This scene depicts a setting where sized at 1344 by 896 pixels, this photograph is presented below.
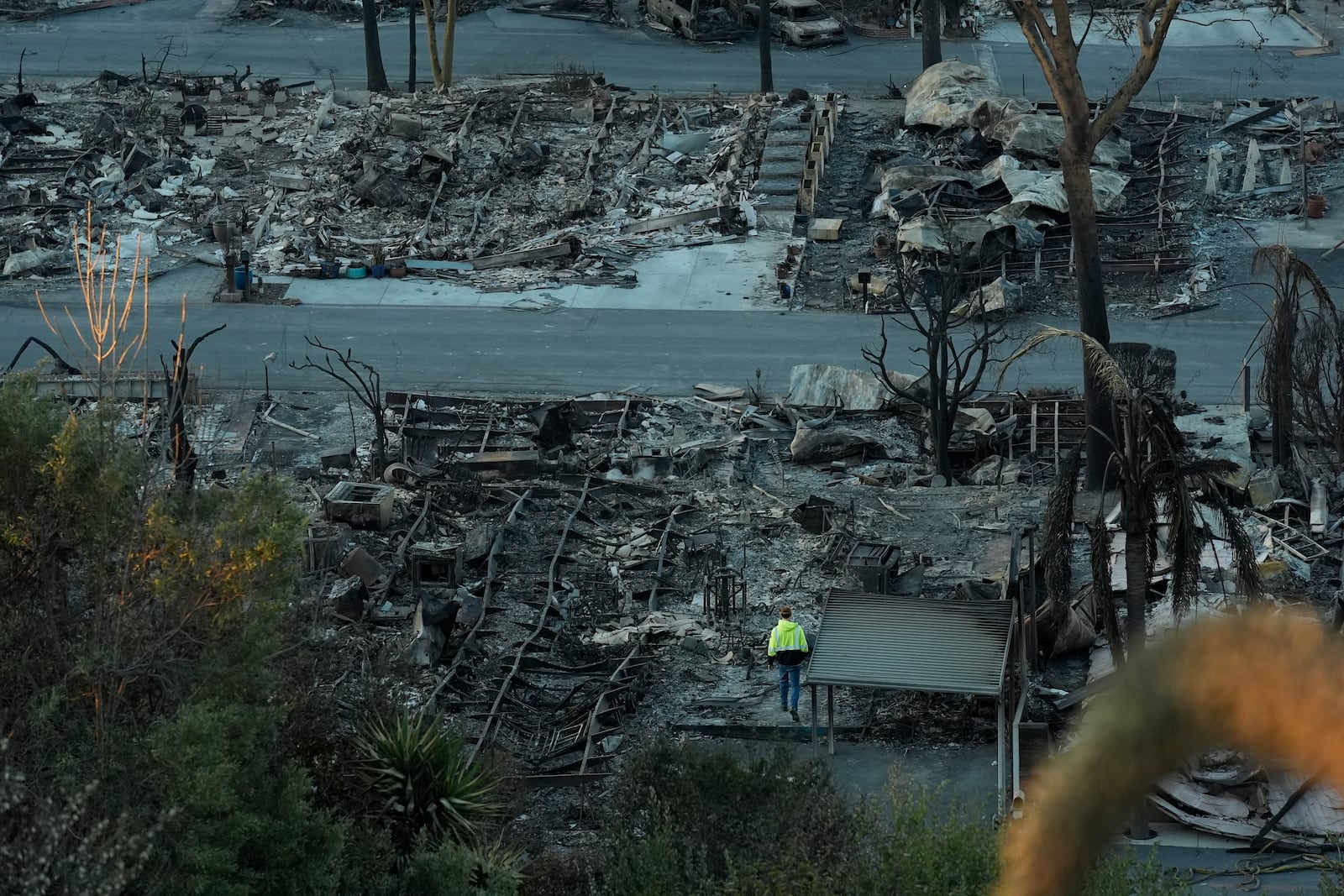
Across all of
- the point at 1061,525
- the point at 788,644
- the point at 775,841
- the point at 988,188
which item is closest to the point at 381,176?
the point at 988,188

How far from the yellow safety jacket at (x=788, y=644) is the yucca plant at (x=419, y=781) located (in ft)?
14.8

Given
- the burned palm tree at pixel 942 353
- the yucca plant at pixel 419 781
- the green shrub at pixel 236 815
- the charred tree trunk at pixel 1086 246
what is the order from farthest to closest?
the burned palm tree at pixel 942 353
the charred tree trunk at pixel 1086 246
the yucca plant at pixel 419 781
the green shrub at pixel 236 815

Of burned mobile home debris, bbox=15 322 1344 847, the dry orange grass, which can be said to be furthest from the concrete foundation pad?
the dry orange grass

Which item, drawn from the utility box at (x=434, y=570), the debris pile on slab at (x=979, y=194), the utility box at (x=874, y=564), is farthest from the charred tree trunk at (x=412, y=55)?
the utility box at (x=874, y=564)

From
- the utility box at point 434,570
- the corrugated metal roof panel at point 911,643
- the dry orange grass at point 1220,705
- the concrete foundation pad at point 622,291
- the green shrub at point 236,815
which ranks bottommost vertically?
the utility box at point 434,570

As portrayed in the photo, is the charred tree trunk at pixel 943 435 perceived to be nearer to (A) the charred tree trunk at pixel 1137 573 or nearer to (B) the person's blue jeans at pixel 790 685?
(B) the person's blue jeans at pixel 790 685

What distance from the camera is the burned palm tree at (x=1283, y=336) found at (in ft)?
78.2

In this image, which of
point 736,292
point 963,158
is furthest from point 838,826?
point 963,158

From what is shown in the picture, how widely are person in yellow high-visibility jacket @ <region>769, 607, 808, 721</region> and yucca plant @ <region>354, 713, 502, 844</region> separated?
14.8 feet

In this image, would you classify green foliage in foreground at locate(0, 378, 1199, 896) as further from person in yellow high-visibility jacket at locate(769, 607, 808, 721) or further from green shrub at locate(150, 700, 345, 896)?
person in yellow high-visibility jacket at locate(769, 607, 808, 721)

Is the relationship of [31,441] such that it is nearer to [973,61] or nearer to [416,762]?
[416,762]

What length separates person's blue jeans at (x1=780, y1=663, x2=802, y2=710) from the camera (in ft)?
65.8

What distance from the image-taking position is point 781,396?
98.2ft

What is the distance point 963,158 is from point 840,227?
14.0 ft
